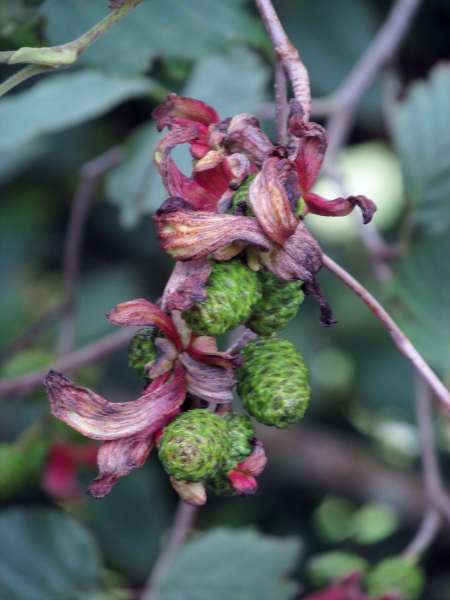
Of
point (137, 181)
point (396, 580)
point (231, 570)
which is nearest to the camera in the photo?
point (396, 580)

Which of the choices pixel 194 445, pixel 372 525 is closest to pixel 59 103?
pixel 194 445

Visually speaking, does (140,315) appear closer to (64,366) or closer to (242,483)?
(242,483)

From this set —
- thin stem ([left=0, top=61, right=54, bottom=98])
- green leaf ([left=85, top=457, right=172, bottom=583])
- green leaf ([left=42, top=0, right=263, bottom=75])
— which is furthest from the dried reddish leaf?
green leaf ([left=85, top=457, right=172, bottom=583])

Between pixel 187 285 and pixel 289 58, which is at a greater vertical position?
pixel 289 58

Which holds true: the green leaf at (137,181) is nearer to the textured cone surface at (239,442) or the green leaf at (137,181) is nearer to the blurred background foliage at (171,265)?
the blurred background foliage at (171,265)

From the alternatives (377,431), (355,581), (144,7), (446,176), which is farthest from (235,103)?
(377,431)

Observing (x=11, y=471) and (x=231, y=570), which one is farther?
(x=231, y=570)
